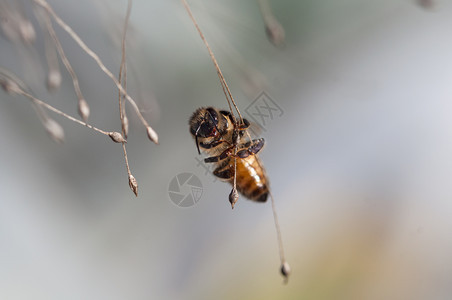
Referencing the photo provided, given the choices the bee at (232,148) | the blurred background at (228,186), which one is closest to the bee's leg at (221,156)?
the bee at (232,148)

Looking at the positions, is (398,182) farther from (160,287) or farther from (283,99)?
(160,287)

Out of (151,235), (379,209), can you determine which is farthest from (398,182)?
(151,235)

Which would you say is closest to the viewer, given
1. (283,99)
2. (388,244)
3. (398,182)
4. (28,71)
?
(28,71)

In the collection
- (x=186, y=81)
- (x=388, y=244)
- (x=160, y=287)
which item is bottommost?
(x=160, y=287)

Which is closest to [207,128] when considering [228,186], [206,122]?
[206,122]

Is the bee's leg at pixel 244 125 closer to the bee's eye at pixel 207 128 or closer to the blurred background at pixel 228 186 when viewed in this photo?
the bee's eye at pixel 207 128

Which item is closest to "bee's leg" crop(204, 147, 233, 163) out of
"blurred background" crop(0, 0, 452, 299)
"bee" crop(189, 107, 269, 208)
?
"bee" crop(189, 107, 269, 208)
